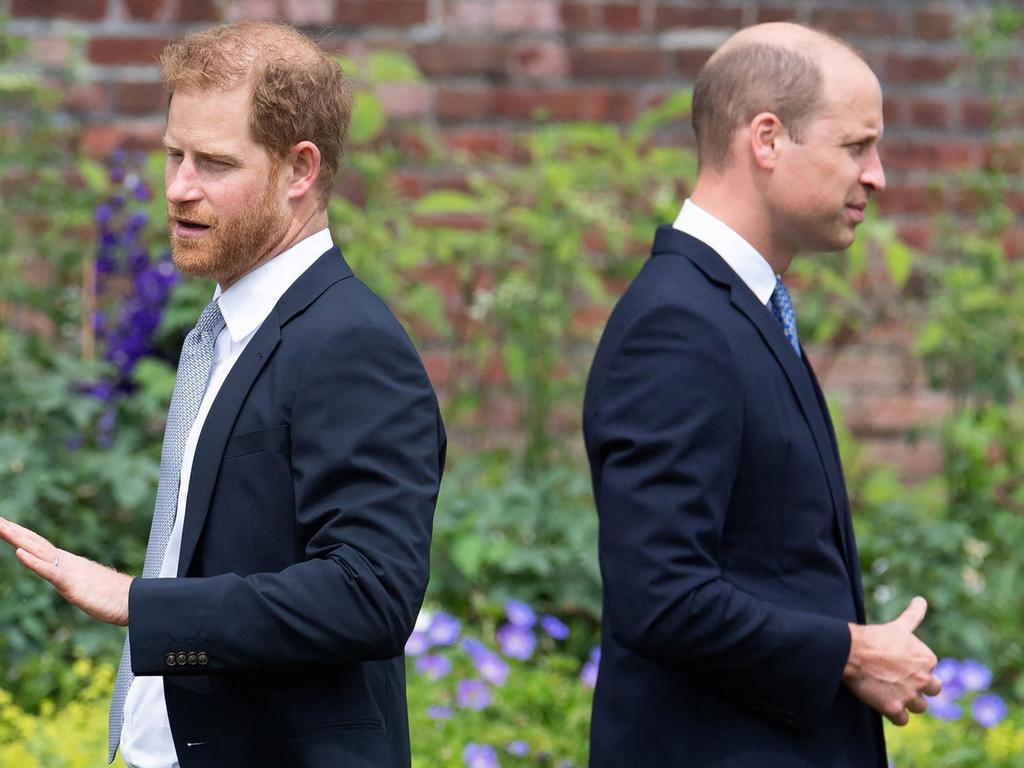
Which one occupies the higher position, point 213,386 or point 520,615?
point 213,386

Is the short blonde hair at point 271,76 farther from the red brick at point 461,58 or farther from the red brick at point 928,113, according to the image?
the red brick at point 928,113

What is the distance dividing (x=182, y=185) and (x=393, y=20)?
304 cm

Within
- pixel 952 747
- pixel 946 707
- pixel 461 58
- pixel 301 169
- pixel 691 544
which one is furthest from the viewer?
pixel 461 58

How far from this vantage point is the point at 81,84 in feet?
16.0

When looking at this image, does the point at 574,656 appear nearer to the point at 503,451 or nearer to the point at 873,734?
the point at 503,451

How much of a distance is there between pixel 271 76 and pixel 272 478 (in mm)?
517

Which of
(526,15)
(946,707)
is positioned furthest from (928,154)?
(946,707)

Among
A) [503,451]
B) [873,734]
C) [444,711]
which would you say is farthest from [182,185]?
[503,451]

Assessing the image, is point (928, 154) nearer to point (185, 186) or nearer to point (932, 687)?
point (932, 687)

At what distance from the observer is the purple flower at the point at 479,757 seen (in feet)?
11.5

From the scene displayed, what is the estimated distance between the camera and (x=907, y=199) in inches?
204

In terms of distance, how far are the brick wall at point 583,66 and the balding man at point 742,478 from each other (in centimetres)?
252

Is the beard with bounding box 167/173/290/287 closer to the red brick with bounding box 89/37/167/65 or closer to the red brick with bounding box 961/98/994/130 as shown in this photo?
the red brick with bounding box 89/37/167/65

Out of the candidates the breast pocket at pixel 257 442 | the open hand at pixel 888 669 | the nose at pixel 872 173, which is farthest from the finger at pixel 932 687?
the breast pocket at pixel 257 442
